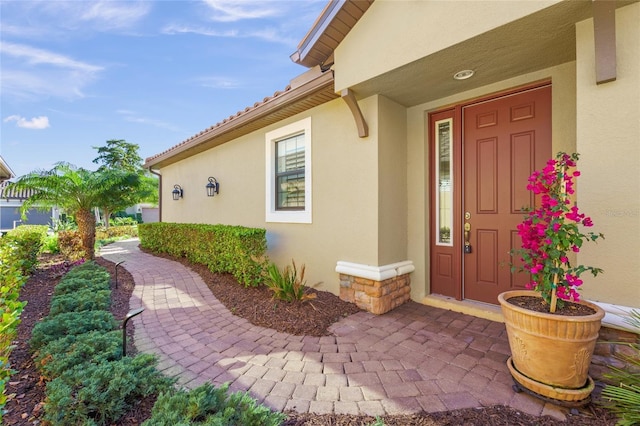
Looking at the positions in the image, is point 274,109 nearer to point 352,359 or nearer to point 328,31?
point 328,31

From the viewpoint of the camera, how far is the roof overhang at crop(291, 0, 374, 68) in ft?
10.9

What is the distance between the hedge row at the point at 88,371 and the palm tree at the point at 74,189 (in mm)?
4186

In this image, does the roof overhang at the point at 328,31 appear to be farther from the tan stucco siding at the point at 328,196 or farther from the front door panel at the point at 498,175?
the front door panel at the point at 498,175

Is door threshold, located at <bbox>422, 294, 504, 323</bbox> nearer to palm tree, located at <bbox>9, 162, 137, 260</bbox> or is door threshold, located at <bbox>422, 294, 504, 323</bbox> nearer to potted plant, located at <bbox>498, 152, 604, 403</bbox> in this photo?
potted plant, located at <bbox>498, 152, 604, 403</bbox>

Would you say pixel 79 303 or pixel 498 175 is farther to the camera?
pixel 498 175

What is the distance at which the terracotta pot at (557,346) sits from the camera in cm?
188

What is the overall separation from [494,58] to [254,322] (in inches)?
161

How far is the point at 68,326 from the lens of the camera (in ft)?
8.78

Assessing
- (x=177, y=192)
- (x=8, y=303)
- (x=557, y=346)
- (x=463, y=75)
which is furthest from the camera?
(x=177, y=192)

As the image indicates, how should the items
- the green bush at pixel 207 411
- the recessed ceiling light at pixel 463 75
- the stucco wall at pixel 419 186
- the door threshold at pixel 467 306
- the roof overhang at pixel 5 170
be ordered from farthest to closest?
the roof overhang at pixel 5 170 < the stucco wall at pixel 419 186 < the door threshold at pixel 467 306 < the recessed ceiling light at pixel 463 75 < the green bush at pixel 207 411

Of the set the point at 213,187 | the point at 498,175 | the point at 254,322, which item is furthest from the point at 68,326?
the point at 498,175

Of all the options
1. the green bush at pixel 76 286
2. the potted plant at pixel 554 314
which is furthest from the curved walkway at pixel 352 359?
the green bush at pixel 76 286

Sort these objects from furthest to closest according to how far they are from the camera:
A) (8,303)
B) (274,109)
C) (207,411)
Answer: (274,109)
(8,303)
(207,411)

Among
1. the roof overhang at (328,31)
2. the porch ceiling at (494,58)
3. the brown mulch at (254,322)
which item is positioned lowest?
the brown mulch at (254,322)
